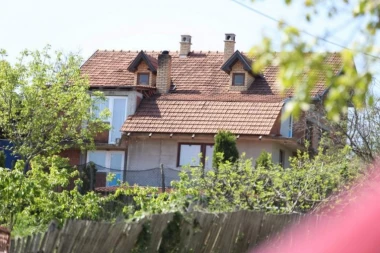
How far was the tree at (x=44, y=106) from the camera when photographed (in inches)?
1475

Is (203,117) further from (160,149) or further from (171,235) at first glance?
(171,235)

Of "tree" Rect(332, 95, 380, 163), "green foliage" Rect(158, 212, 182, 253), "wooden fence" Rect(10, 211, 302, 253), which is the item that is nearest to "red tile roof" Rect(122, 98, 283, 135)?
"tree" Rect(332, 95, 380, 163)

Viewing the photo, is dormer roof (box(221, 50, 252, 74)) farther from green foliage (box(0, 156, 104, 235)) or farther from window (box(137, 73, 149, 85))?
green foliage (box(0, 156, 104, 235))

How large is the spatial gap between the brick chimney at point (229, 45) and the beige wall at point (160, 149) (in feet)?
21.8

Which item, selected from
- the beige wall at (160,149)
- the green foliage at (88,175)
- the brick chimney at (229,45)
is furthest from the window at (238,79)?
the green foliage at (88,175)

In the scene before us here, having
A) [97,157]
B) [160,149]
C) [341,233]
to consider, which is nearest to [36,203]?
[341,233]

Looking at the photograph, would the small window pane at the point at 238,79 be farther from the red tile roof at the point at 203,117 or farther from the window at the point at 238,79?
the red tile roof at the point at 203,117

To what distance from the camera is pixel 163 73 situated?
4597 centimetres

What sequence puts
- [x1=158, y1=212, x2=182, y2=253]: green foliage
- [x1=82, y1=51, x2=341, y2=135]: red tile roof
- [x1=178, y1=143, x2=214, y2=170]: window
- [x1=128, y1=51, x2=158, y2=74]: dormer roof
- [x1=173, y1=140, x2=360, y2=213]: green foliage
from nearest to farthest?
[x1=158, y1=212, x2=182, y2=253]: green foliage → [x1=173, y1=140, x2=360, y2=213]: green foliage → [x1=178, y1=143, x2=214, y2=170]: window → [x1=82, y1=51, x2=341, y2=135]: red tile roof → [x1=128, y1=51, x2=158, y2=74]: dormer roof

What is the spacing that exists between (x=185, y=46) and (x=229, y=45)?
8.26 feet

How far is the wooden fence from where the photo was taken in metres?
10.6

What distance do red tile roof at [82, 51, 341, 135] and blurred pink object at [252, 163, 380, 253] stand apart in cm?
2290

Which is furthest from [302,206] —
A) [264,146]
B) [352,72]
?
[264,146]

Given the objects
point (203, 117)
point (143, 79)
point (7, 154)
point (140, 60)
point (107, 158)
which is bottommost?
point (7, 154)
